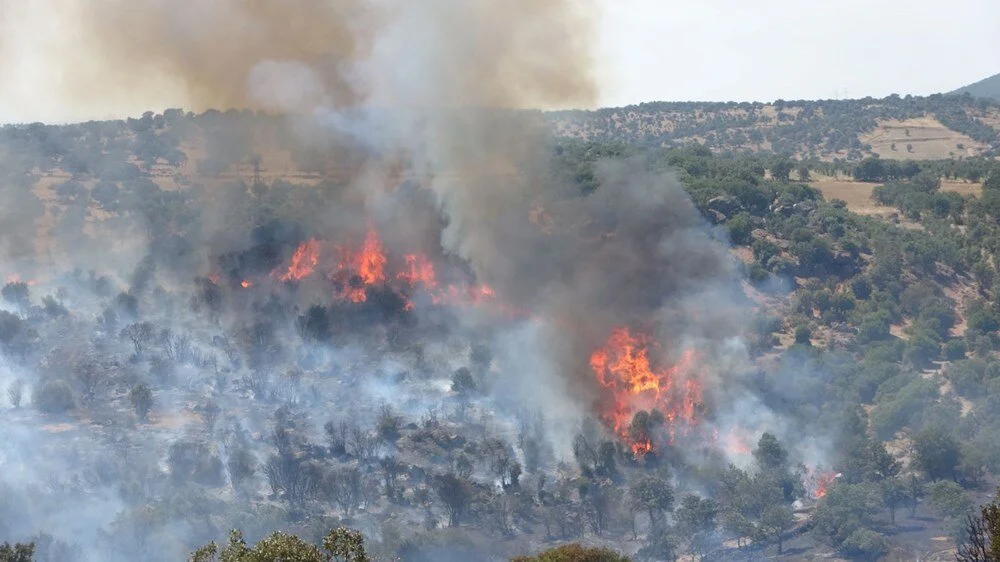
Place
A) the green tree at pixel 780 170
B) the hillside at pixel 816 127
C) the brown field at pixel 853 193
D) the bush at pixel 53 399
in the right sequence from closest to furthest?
the bush at pixel 53 399 → the brown field at pixel 853 193 → the green tree at pixel 780 170 → the hillside at pixel 816 127

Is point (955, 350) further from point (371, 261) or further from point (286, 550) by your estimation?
point (286, 550)

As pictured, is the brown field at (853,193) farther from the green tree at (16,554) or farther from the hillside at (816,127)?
the green tree at (16,554)

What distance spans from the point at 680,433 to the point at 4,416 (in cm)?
4032

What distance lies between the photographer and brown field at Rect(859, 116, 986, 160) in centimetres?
12812

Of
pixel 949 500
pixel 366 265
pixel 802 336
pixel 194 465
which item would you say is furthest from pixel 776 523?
pixel 366 265

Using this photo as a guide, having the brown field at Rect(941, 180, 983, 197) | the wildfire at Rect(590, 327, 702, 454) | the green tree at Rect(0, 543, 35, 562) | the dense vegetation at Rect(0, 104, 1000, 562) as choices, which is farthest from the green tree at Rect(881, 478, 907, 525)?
the brown field at Rect(941, 180, 983, 197)

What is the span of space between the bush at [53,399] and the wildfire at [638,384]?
32507 millimetres

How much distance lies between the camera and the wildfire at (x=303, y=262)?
3103 inches

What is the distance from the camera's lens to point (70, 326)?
73.5 metres

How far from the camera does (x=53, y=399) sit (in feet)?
208

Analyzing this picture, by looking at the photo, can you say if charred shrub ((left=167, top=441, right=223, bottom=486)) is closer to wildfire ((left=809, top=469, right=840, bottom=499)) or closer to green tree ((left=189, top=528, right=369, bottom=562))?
green tree ((left=189, top=528, right=369, bottom=562))

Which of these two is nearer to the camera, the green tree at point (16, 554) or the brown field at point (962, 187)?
the green tree at point (16, 554)

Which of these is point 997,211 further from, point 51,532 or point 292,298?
point 51,532

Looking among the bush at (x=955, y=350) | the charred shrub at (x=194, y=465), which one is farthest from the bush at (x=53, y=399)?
the bush at (x=955, y=350)
